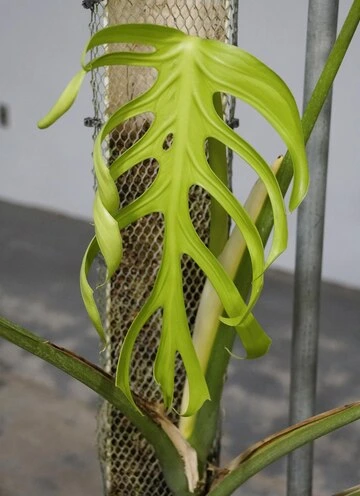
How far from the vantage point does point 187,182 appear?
1.96 feet

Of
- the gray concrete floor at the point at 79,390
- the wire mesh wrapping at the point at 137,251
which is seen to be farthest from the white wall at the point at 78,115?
the wire mesh wrapping at the point at 137,251

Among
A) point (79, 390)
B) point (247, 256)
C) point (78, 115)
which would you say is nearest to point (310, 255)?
point (247, 256)

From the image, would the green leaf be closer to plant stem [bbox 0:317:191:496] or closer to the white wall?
plant stem [bbox 0:317:191:496]

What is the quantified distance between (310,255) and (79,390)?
1302mm

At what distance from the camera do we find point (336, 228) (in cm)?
248

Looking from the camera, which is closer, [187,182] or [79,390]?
[187,182]

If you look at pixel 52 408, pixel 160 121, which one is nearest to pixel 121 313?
pixel 160 121

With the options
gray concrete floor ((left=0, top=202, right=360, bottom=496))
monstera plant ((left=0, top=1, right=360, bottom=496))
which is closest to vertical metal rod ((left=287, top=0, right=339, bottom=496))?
monstera plant ((left=0, top=1, right=360, bottom=496))

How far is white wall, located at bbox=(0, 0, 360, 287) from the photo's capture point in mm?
2312

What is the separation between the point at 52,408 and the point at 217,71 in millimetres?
1456

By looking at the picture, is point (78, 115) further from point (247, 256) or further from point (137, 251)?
point (247, 256)

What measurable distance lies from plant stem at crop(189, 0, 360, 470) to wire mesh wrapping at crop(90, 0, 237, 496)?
99 millimetres

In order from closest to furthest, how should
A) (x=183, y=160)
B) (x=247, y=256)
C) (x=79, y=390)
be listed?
(x=183, y=160) → (x=247, y=256) → (x=79, y=390)

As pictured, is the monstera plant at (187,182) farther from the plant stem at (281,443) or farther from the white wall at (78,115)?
the white wall at (78,115)
